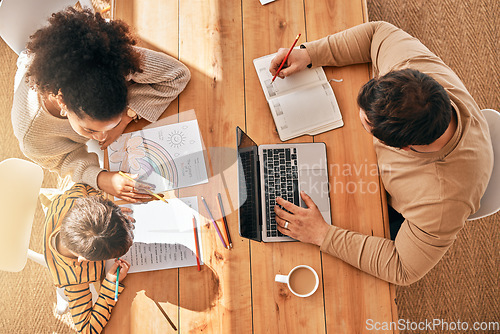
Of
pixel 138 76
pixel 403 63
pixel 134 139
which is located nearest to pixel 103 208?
pixel 134 139

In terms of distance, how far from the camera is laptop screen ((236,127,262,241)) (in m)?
1.14

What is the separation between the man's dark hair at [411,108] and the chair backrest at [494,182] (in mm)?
302

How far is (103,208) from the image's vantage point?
1155mm

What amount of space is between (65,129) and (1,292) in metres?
1.18

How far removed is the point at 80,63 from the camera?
89cm

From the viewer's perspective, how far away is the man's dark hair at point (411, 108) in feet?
2.88

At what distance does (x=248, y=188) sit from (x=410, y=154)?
1.57ft

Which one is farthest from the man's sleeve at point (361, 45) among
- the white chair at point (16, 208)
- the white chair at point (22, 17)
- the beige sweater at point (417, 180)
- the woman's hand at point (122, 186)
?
the white chair at point (16, 208)

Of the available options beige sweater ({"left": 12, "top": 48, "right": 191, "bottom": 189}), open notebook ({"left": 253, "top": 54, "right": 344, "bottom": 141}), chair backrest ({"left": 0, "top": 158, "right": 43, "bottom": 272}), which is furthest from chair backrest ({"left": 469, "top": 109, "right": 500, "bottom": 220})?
chair backrest ({"left": 0, "top": 158, "right": 43, "bottom": 272})

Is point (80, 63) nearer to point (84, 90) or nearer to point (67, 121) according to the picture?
point (84, 90)

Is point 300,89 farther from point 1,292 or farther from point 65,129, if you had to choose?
point 1,292

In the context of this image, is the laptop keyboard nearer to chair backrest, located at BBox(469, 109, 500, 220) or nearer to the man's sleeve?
the man's sleeve

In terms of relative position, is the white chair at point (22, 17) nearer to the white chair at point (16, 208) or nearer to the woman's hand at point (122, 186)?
the white chair at point (16, 208)

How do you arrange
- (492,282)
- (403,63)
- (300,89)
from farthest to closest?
(492,282), (300,89), (403,63)
